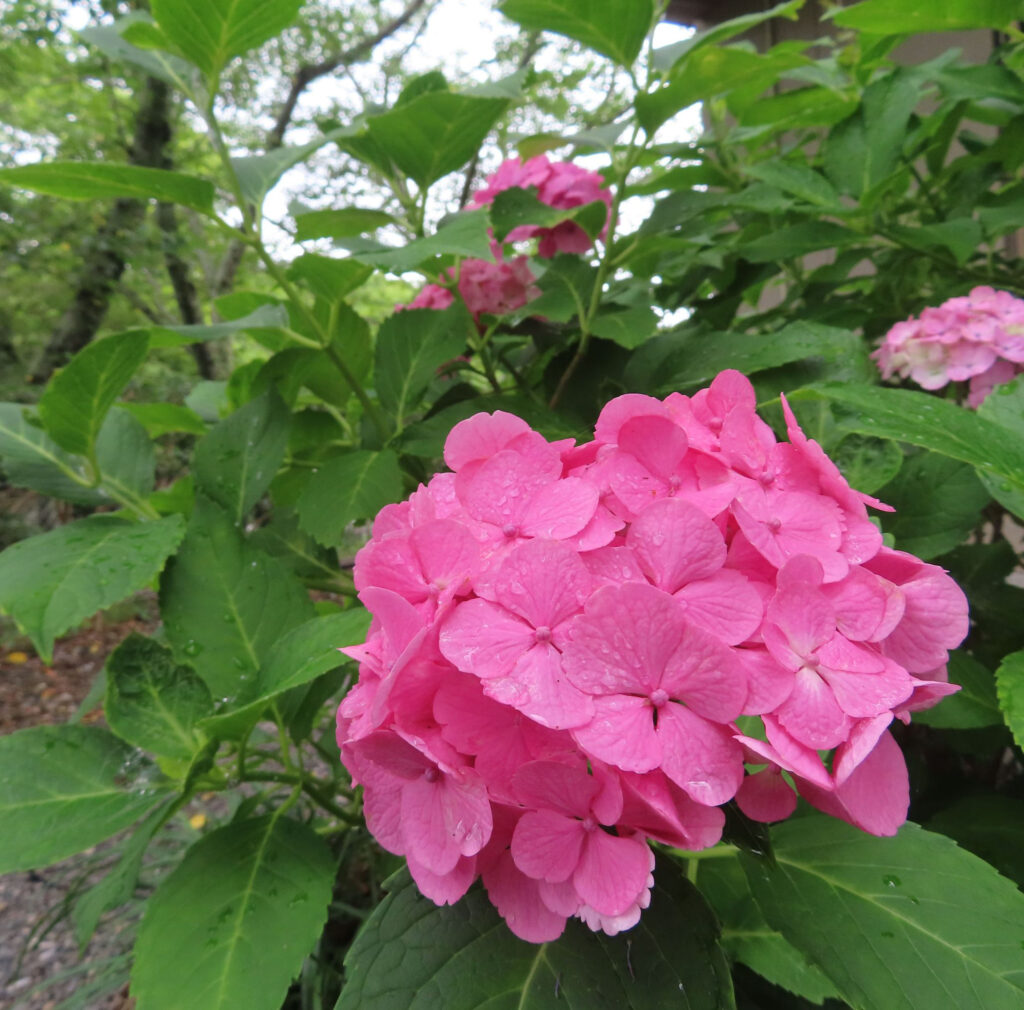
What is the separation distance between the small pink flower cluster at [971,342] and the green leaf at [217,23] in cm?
93

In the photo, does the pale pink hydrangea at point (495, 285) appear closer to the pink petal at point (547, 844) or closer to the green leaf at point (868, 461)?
the green leaf at point (868, 461)

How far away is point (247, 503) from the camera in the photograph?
0.87 m

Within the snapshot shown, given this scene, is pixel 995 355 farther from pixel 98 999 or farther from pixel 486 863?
pixel 98 999

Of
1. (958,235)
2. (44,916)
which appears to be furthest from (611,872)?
(44,916)

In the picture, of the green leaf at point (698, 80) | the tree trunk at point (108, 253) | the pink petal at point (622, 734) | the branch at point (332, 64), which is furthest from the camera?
the branch at point (332, 64)

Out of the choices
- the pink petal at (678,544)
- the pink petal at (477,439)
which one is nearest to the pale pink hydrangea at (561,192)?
the pink petal at (477,439)

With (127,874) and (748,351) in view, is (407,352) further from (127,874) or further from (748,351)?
(127,874)

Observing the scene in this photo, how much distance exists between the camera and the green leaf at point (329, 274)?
805 millimetres

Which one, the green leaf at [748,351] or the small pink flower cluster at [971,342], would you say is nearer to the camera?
the green leaf at [748,351]

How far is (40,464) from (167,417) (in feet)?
0.86

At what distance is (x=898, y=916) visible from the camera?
0.46m

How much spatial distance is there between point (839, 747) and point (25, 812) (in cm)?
71

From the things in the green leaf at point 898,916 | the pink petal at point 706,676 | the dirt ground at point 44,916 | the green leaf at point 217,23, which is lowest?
the dirt ground at point 44,916

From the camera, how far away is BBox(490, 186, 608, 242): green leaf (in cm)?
91
